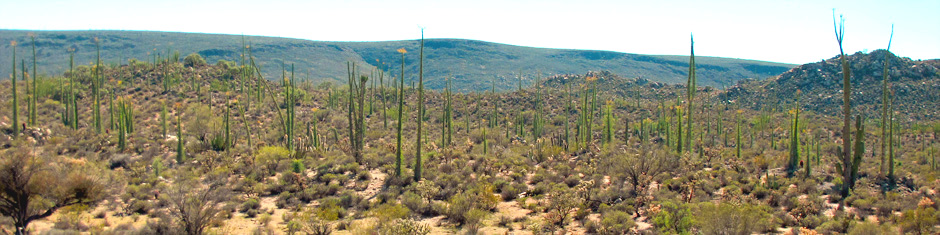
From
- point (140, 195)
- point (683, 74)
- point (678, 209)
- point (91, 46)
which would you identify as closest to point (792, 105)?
point (678, 209)

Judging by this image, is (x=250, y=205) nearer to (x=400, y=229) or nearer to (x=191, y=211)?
(x=191, y=211)

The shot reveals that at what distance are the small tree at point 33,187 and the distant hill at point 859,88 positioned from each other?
6270cm

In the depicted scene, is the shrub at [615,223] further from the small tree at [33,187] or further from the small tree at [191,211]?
the small tree at [33,187]

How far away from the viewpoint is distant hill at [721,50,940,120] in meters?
55.2

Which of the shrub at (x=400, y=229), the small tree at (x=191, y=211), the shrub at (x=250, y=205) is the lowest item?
the shrub at (x=250, y=205)

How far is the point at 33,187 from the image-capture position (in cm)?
934

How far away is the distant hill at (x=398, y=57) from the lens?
115m

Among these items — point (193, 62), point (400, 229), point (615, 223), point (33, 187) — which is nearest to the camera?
point (33, 187)

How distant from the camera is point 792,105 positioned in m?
61.8

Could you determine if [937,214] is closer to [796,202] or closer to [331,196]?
[796,202]

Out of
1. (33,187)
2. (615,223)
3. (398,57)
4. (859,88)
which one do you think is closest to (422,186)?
(615,223)

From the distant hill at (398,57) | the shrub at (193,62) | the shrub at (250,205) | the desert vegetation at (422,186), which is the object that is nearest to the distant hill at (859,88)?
the desert vegetation at (422,186)

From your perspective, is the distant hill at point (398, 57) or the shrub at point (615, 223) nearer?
the shrub at point (615, 223)

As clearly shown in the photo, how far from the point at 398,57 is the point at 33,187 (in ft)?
486
